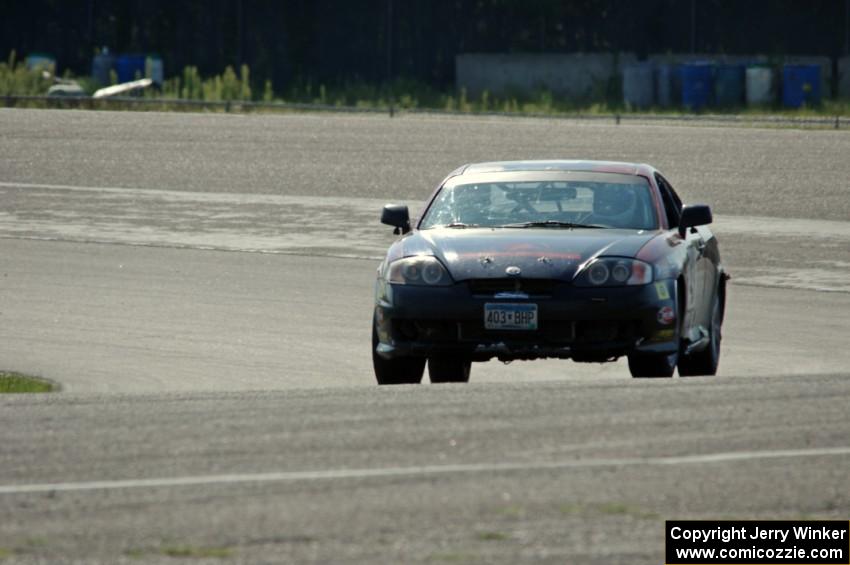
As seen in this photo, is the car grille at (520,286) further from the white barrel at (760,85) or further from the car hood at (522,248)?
the white barrel at (760,85)

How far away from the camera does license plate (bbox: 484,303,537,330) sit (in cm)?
1102

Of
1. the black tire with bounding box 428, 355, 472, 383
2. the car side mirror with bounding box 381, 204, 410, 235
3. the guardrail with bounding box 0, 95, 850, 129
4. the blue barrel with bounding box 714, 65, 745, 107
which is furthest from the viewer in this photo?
the blue barrel with bounding box 714, 65, 745, 107

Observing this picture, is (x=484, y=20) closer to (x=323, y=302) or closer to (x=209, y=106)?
(x=209, y=106)

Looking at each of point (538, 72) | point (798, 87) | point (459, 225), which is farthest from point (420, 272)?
point (538, 72)

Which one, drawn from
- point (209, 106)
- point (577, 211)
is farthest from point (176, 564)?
point (209, 106)

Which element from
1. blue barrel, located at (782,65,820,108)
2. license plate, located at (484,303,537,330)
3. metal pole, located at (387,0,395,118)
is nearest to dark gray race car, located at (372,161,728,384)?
license plate, located at (484,303,537,330)

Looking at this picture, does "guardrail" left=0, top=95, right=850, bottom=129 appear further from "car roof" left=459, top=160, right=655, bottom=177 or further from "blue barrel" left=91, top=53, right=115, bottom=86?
"car roof" left=459, top=160, right=655, bottom=177

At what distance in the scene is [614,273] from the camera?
11148 millimetres

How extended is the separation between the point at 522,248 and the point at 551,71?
1782 inches

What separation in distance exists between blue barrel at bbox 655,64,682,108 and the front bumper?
40.5m

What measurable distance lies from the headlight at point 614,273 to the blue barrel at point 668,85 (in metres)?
40.4

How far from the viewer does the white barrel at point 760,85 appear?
161 ft

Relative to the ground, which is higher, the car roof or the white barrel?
the car roof

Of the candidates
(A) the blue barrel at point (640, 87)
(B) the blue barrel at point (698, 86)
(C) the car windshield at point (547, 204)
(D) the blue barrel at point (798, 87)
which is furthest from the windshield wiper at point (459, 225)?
(A) the blue barrel at point (640, 87)
